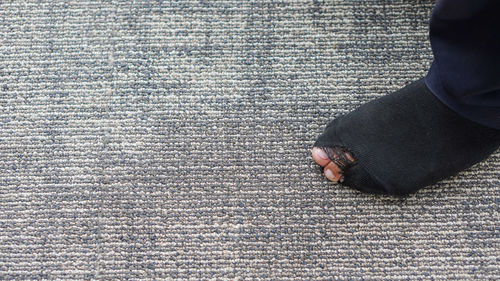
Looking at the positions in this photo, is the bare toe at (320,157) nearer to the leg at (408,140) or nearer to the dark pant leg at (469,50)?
the leg at (408,140)

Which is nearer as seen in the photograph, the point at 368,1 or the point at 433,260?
the point at 433,260

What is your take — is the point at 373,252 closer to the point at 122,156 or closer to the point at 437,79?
the point at 437,79

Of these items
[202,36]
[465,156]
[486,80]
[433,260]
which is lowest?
[433,260]

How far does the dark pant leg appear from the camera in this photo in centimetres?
53

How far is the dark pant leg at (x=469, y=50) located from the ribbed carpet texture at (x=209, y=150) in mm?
185

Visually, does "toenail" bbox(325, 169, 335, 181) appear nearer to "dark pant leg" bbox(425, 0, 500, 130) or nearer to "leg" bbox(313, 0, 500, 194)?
"leg" bbox(313, 0, 500, 194)

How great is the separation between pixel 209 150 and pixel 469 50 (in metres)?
0.43

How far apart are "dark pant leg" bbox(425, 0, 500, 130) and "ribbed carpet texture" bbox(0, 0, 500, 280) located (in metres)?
0.19

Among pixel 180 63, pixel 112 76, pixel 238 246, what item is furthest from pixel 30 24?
pixel 238 246

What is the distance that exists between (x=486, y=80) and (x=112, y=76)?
61 centimetres

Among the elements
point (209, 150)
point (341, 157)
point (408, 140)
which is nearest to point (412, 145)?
point (408, 140)

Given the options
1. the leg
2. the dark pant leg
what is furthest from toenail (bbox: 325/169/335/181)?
the dark pant leg

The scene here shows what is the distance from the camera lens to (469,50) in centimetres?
57

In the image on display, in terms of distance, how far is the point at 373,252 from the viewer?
0.71m
